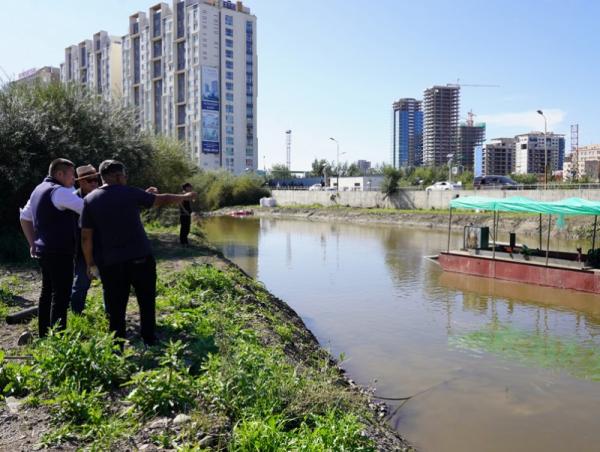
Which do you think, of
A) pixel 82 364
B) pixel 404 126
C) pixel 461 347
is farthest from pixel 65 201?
pixel 404 126

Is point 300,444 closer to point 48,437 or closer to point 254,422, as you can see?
point 254,422

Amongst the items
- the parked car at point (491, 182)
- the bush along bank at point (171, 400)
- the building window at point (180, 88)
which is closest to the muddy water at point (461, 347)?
the bush along bank at point (171, 400)

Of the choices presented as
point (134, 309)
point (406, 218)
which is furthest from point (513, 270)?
point (406, 218)


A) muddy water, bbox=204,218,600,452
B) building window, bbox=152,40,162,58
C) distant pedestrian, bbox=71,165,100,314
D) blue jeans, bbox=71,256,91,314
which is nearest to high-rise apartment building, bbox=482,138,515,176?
building window, bbox=152,40,162,58

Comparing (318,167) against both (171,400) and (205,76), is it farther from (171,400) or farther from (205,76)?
(171,400)

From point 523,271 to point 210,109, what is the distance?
8202 centimetres

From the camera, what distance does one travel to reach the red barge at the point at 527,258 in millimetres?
15891

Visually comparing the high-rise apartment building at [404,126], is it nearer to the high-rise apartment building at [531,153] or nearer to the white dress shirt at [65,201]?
the high-rise apartment building at [531,153]

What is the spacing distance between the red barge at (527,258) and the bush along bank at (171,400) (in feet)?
39.4

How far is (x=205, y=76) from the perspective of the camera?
301ft

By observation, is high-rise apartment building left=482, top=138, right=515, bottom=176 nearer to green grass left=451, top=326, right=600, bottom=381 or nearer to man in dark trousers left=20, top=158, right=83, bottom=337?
green grass left=451, top=326, right=600, bottom=381

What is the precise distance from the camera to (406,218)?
1754 inches

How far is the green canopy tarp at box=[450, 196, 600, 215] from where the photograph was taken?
54.1ft

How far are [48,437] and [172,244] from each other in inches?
521
